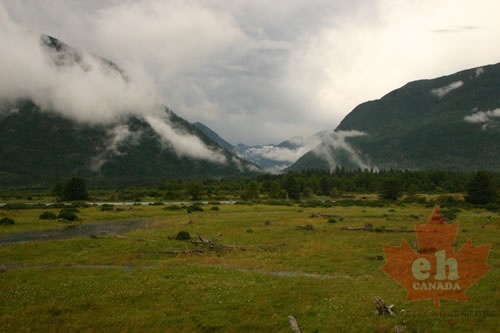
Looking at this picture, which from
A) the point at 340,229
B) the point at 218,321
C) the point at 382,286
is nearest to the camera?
the point at 218,321

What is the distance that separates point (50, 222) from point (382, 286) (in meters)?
64.3

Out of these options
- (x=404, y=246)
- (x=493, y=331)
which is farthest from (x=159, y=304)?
(x=404, y=246)

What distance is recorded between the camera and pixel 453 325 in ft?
52.5

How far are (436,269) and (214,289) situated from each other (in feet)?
60.9

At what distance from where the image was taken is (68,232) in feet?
176

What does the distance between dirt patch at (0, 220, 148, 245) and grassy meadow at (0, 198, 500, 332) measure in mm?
8076

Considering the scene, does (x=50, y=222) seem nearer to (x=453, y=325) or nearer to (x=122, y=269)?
(x=122, y=269)

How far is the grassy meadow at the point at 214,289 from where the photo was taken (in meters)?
16.9

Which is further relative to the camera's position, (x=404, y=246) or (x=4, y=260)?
(x=404, y=246)

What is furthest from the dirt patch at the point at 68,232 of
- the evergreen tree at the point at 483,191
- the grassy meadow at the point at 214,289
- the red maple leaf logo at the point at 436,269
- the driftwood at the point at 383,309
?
the evergreen tree at the point at 483,191

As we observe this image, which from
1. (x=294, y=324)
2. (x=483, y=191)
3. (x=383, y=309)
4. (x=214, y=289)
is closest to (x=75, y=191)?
(x=214, y=289)

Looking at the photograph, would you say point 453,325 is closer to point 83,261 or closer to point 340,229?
point 83,261

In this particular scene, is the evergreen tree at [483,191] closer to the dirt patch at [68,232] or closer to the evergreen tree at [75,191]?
the dirt patch at [68,232]

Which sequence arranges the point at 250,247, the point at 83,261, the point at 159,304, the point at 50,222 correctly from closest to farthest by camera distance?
the point at 159,304, the point at 83,261, the point at 250,247, the point at 50,222
